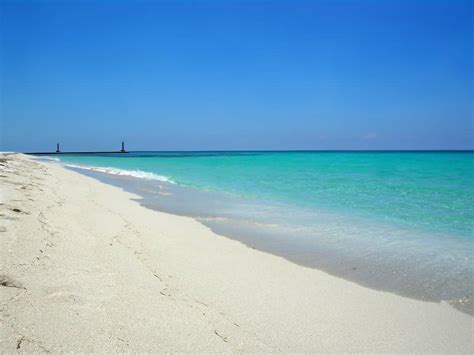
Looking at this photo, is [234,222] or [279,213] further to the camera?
[279,213]

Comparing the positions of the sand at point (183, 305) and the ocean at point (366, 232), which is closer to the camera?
the sand at point (183, 305)

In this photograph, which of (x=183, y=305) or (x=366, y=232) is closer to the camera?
(x=183, y=305)

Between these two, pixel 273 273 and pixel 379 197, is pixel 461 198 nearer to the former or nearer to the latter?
pixel 379 197

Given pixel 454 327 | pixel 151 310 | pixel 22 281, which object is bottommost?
pixel 454 327

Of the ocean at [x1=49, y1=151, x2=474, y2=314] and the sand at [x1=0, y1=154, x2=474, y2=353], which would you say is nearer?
the sand at [x1=0, y1=154, x2=474, y2=353]

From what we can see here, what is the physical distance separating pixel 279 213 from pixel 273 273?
4.33 metres

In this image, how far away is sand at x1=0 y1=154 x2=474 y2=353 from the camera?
2311 mm

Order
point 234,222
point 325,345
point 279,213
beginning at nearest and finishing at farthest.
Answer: point 325,345, point 234,222, point 279,213

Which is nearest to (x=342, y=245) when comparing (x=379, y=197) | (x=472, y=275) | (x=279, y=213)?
(x=472, y=275)

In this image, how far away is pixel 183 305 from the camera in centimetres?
288

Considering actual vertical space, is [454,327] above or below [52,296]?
below

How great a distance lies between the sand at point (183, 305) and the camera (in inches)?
91.0

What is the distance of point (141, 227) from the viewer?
5945 millimetres

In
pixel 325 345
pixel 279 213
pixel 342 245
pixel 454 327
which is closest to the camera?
pixel 325 345
